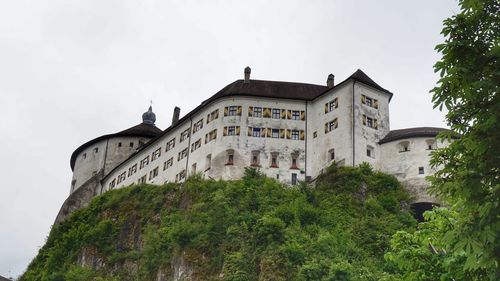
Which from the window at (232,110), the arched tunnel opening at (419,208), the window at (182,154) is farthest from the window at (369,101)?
the window at (182,154)

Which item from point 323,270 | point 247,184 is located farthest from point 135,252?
point 323,270

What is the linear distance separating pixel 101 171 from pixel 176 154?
17.2 meters

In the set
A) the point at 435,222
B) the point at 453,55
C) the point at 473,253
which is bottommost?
the point at 473,253

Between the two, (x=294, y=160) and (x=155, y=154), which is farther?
(x=155, y=154)

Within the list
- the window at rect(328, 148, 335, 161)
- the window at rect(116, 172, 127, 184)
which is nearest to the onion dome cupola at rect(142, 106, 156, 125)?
the window at rect(116, 172, 127, 184)

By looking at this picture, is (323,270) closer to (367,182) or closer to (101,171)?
(367,182)

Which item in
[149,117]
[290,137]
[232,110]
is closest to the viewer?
[290,137]

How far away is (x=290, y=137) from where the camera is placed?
64.2 metres

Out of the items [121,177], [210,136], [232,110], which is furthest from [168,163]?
[121,177]

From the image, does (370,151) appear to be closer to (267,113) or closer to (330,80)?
(267,113)

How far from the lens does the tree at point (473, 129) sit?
12.5 metres

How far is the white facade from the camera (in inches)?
2301

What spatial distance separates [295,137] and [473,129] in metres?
50.6

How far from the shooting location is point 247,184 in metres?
56.9
